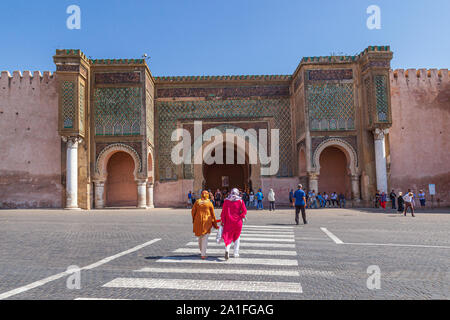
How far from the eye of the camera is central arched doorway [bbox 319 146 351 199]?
22.2 meters

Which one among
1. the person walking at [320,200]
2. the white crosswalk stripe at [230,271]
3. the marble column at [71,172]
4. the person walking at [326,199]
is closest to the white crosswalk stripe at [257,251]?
the white crosswalk stripe at [230,271]

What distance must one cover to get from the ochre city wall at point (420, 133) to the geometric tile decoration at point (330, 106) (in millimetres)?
2479

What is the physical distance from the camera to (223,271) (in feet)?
17.0

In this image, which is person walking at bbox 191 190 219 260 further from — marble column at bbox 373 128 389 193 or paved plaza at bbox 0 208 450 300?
marble column at bbox 373 128 389 193

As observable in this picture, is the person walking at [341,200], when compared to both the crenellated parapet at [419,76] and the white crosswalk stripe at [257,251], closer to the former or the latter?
the crenellated parapet at [419,76]

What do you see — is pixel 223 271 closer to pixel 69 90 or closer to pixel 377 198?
pixel 377 198

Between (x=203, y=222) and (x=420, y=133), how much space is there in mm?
17973

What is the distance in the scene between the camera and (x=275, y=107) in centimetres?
2247

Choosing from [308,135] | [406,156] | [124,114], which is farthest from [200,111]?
[406,156]

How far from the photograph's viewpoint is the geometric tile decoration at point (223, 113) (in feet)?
72.7

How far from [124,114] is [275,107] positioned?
9.07 meters

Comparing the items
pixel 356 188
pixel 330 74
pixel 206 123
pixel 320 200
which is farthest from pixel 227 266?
pixel 206 123

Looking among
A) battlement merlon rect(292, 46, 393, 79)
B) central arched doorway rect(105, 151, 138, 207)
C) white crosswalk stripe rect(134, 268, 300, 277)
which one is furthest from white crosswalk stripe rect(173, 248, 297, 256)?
central arched doorway rect(105, 151, 138, 207)

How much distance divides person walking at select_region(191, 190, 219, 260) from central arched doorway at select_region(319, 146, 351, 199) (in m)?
A: 16.9
